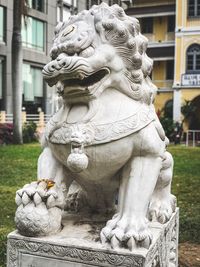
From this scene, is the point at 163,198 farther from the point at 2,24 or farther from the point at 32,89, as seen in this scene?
the point at 32,89

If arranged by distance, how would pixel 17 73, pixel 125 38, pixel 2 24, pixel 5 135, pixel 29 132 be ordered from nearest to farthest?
pixel 125 38
pixel 17 73
pixel 5 135
pixel 29 132
pixel 2 24

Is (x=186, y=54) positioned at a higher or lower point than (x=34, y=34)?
lower

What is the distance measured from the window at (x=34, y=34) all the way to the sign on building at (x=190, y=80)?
21.1 ft

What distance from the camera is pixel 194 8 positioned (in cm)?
1752

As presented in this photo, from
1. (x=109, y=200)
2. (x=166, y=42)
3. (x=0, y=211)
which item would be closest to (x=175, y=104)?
(x=166, y=42)

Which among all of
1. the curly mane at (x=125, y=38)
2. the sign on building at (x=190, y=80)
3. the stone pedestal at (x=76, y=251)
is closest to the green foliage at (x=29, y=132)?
the sign on building at (x=190, y=80)

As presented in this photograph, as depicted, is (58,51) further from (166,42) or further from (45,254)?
(166,42)

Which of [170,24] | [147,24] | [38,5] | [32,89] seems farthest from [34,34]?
[170,24]

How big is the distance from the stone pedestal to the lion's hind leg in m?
0.08

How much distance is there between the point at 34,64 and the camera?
722 inches

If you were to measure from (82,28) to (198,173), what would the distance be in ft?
19.3

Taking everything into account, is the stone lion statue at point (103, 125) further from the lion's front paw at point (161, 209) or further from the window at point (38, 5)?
the window at point (38, 5)

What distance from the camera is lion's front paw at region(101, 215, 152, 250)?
155 centimetres

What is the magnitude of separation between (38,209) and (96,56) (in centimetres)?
63
